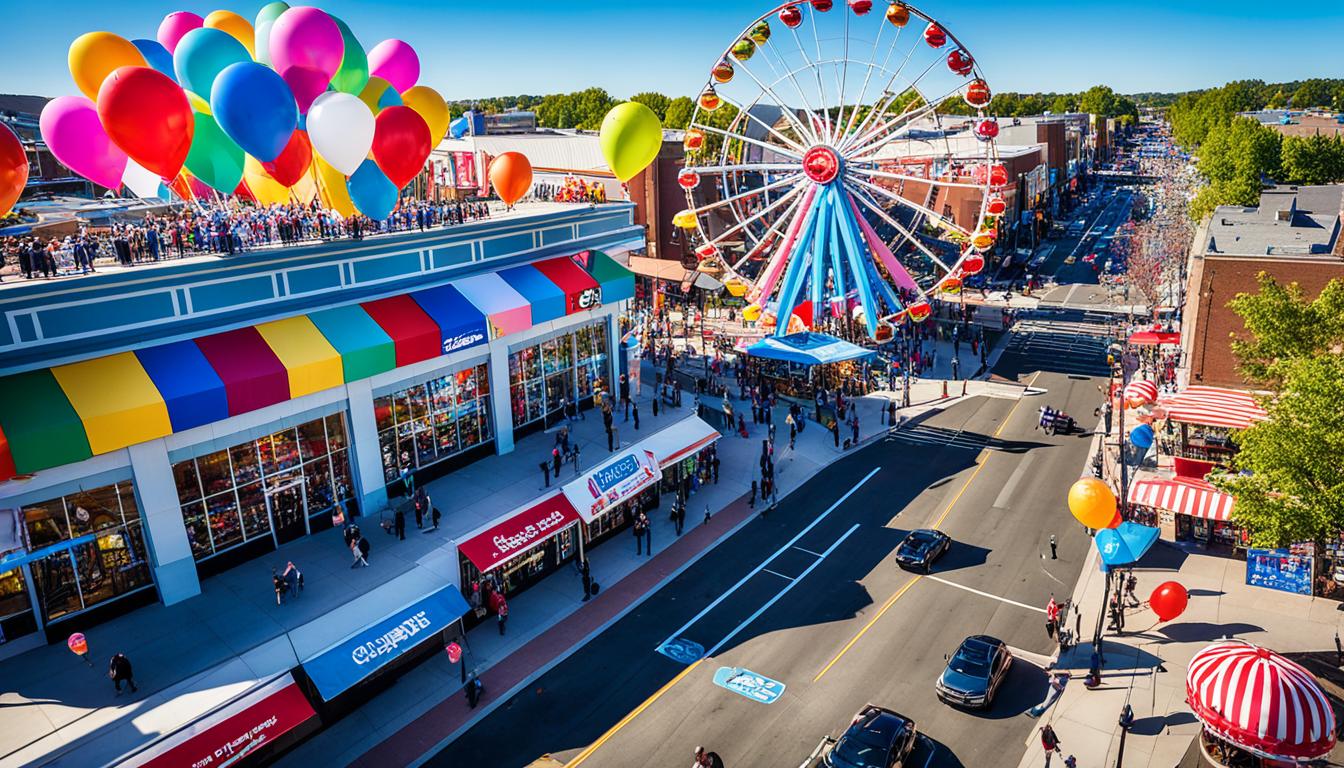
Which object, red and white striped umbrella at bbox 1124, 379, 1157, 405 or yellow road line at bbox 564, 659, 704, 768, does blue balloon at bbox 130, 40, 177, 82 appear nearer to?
yellow road line at bbox 564, 659, 704, 768

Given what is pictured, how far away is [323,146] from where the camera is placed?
22.2 m

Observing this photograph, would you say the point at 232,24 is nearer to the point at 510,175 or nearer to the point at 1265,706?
the point at 510,175

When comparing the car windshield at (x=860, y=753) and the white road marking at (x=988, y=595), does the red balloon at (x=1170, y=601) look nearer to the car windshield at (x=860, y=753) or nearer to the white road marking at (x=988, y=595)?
the white road marking at (x=988, y=595)

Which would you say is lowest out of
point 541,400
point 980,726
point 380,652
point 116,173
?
point 980,726

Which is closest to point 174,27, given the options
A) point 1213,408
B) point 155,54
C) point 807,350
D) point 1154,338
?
point 155,54

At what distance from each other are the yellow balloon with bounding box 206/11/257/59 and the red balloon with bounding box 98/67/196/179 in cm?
761

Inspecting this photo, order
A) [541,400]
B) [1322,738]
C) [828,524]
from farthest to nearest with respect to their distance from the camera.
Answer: [541,400], [828,524], [1322,738]

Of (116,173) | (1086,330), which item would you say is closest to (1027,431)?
(1086,330)

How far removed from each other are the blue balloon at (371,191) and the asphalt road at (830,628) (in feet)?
47.3

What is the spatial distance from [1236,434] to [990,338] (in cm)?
3083

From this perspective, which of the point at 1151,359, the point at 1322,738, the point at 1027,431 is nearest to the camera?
the point at 1322,738

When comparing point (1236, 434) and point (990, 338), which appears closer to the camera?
point (1236, 434)

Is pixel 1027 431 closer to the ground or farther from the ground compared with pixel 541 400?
closer to the ground

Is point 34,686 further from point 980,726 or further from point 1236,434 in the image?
point 1236,434
